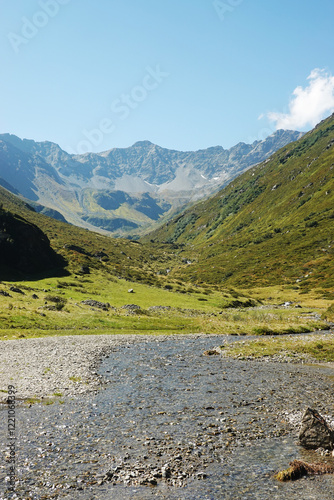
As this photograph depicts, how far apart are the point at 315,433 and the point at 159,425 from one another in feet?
27.6

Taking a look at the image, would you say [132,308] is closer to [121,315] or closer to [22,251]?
[121,315]

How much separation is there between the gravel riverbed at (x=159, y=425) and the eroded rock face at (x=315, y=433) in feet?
1.96

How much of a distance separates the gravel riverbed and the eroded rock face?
23.5 inches

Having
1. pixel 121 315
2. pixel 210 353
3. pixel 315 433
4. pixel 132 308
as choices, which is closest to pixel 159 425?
pixel 315 433

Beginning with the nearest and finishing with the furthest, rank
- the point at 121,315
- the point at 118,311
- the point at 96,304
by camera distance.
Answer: the point at 121,315 < the point at 118,311 < the point at 96,304

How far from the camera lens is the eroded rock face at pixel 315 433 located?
611 inches

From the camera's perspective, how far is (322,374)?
1160 inches

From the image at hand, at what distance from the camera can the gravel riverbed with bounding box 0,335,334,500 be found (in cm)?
1286

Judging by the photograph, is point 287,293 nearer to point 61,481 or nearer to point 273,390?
point 273,390

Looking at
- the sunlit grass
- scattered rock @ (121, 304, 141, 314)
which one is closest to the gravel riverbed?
the sunlit grass

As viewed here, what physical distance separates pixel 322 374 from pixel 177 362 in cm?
1434

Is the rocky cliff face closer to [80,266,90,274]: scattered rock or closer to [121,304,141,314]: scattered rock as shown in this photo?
[80,266,90,274]: scattered rock

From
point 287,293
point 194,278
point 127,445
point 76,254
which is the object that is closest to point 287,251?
point 194,278

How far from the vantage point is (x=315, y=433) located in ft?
51.7
